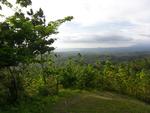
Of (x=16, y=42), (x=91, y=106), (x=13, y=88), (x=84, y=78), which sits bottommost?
(x=91, y=106)

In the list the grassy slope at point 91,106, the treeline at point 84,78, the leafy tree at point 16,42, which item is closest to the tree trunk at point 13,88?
the leafy tree at point 16,42

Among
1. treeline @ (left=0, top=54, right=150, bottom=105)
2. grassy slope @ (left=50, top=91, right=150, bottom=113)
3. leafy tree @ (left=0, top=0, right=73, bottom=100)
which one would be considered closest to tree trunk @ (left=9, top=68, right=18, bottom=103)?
leafy tree @ (left=0, top=0, right=73, bottom=100)

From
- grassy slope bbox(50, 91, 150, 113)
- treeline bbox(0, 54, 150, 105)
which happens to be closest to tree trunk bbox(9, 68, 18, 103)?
grassy slope bbox(50, 91, 150, 113)

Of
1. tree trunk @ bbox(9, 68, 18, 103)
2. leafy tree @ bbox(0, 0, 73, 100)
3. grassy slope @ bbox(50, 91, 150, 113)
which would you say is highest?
leafy tree @ bbox(0, 0, 73, 100)

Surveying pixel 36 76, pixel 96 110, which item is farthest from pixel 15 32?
pixel 36 76

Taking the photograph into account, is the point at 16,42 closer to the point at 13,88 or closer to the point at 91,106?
the point at 13,88

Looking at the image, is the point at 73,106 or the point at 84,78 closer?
the point at 73,106

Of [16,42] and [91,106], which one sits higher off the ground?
[16,42]

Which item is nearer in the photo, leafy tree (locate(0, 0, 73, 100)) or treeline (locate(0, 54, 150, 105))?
leafy tree (locate(0, 0, 73, 100))

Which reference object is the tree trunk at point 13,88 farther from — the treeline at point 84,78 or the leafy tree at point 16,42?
the treeline at point 84,78

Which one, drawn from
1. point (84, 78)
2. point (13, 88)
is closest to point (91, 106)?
point (13, 88)

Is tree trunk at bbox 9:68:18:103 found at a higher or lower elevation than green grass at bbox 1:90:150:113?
higher

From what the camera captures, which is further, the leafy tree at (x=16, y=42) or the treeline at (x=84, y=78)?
the treeline at (x=84, y=78)

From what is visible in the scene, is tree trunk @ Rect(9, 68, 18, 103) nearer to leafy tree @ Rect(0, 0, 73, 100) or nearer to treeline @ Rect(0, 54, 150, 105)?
leafy tree @ Rect(0, 0, 73, 100)
